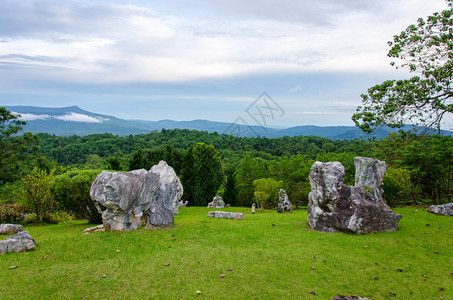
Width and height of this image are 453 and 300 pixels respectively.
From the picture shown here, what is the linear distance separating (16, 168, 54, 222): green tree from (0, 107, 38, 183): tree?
15271 millimetres

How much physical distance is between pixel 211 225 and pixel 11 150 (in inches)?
1054

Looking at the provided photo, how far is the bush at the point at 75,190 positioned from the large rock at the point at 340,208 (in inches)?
456

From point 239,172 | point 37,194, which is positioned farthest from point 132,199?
point 239,172

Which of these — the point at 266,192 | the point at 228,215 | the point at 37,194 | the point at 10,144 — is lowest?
the point at 266,192

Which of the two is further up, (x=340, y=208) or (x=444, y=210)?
(x=340, y=208)

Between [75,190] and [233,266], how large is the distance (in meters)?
11.0

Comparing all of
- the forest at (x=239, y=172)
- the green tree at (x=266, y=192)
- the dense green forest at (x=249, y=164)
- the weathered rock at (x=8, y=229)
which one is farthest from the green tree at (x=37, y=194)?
the green tree at (x=266, y=192)

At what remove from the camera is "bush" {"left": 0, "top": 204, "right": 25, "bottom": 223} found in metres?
16.6

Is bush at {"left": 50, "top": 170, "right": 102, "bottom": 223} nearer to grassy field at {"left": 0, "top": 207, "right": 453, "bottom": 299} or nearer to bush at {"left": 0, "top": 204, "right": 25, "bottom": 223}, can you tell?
bush at {"left": 0, "top": 204, "right": 25, "bottom": 223}

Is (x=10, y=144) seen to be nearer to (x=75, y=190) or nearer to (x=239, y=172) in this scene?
(x=75, y=190)

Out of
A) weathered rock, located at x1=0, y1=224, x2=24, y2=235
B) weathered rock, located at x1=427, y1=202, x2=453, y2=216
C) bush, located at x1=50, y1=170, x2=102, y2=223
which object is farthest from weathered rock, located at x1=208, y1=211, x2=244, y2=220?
weathered rock, located at x1=427, y1=202, x2=453, y2=216

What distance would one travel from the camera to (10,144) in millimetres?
29141

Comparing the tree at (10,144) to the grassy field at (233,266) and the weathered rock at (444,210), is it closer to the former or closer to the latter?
the grassy field at (233,266)

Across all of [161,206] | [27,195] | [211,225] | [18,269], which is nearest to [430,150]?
[211,225]
